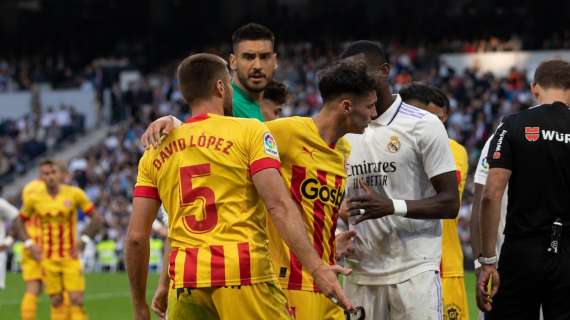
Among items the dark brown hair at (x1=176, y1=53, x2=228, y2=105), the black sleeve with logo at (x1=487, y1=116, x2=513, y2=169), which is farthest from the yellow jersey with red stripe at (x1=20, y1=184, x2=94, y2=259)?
the dark brown hair at (x1=176, y1=53, x2=228, y2=105)

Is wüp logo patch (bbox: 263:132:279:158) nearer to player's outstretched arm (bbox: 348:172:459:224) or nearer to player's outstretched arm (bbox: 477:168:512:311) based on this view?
player's outstretched arm (bbox: 348:172:459:224)

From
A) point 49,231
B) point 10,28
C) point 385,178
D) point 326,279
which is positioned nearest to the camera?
point 326,279

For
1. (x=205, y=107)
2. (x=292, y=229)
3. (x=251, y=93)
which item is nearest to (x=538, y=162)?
(x=251, y=93)

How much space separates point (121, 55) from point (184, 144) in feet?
129

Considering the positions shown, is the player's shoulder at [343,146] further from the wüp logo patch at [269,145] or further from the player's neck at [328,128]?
the wüp logo patch at [269,145]

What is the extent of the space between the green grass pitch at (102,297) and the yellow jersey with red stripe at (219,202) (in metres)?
9.92

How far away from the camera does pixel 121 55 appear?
44.3 m

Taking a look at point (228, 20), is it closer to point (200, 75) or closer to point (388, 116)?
point (388, 116)

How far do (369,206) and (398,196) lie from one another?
526 mm

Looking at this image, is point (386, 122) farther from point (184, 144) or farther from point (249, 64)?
point (184, 144)

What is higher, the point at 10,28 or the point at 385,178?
the point at 10,28

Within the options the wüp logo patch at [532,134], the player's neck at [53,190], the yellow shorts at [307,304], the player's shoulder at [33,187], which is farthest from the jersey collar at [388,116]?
the player's shoulder at [33,187]

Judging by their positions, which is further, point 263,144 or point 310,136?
point 310,136

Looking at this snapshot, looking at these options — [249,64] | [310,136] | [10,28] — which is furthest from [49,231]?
[10,28]
